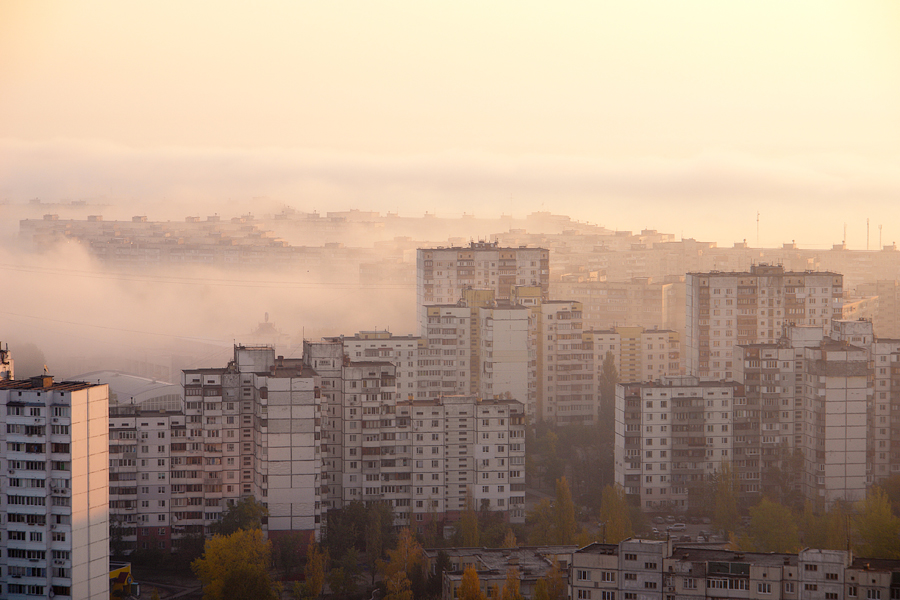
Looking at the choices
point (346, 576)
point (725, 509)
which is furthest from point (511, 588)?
point (725, 509)

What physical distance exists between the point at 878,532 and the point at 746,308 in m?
12.3

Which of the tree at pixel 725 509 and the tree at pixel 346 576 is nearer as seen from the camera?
the tree at pixel 346 576

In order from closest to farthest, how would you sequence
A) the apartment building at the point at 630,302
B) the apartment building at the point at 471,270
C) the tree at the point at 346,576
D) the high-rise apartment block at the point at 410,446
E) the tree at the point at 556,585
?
1. the tree at the point at 556,585
2. the tree at the point at 346,576
3. the high-rise apartment block at the point at 410,446
4. the apartment building at the point at 471,270
5. the apartment building at the point at 630,302

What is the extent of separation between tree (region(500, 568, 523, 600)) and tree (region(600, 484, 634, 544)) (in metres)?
3.67

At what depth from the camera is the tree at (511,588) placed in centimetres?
1795

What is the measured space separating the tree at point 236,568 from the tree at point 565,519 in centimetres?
535

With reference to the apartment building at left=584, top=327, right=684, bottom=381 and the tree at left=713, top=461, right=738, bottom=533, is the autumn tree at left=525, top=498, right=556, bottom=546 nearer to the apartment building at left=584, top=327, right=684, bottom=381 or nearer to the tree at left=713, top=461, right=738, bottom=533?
the tree at left=713, top=461, right=738, bottom=533

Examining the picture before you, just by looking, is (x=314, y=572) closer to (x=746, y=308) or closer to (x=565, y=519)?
(x=565, y=519)

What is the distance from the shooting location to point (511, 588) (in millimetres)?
18219

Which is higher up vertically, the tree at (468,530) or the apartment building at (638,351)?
the apartment building at (638,351)

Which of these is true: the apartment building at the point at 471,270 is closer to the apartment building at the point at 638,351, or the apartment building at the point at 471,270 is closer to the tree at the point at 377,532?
the apartment building at the point at 638,351

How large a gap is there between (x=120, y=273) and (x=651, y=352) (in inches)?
1603

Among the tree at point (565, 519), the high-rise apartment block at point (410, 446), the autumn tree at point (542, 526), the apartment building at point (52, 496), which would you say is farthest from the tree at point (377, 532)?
the apartment building at point (52, 496)

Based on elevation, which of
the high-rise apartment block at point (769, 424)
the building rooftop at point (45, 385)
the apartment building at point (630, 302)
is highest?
the apartment building at point (630, 302)
